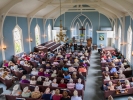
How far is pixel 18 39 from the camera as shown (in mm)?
14664

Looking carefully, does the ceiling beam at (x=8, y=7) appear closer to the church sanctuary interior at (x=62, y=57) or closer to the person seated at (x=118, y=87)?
the church sanctuary interior at (x=62, y=57)

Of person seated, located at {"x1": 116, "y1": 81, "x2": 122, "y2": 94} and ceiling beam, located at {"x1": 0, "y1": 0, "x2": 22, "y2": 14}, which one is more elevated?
ceiling beam, located at {"x1": 0, "y1": 0, "x2": 22, "y2": 14}

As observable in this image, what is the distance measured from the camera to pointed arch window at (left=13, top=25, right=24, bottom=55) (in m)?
14.1

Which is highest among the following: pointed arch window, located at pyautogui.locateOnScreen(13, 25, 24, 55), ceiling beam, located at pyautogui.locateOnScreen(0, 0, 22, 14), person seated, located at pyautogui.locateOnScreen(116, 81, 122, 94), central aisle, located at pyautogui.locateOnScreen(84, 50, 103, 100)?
ceiling beam, located at pyautogui.locateOnScreen(0, 0, 22, 14)

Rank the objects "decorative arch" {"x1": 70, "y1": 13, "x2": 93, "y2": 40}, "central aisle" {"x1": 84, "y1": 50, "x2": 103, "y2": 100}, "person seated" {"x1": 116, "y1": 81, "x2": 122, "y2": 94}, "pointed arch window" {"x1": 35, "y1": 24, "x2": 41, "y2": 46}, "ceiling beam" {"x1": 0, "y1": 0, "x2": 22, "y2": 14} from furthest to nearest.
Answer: "decorative arch" {"x1": 70, "y1": 13, "x2": 93, "y2": 40}, "pointed arch window" {"x1": 35, "y1": 24, "x2": 41, "y2": 46}, "ceiling beam" {"x1": 0, "y1": 0, "x2": 22, "y2": 14}, "central aisle" {"x1": 84, "y1": 50, "x2": 103, "y2": 100}, "person seated" {"x1": 116, "y1": 81, "x2": 122, "y2": 94}

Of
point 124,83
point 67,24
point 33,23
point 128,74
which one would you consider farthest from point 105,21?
point 124,83

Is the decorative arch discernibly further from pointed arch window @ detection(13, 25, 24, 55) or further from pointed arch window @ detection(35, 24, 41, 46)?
pointed arch window @ detection(13, 25, 24, 55)

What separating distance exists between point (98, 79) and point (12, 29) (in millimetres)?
8409

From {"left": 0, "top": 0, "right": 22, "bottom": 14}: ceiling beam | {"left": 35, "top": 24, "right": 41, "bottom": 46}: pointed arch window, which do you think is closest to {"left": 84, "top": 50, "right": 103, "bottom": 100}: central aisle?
{"left": 0, "top": 0, "right": 22, "bottom": 14}: ceiling beam

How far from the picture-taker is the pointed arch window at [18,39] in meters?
14.1

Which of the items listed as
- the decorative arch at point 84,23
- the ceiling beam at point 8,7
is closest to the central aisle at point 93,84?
the ceiling beam at point 8,7

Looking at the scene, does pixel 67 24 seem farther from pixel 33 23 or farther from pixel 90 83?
pixel 90 83

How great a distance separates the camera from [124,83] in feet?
27.5

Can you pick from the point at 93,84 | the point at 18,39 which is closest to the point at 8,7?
the point at 18,39
